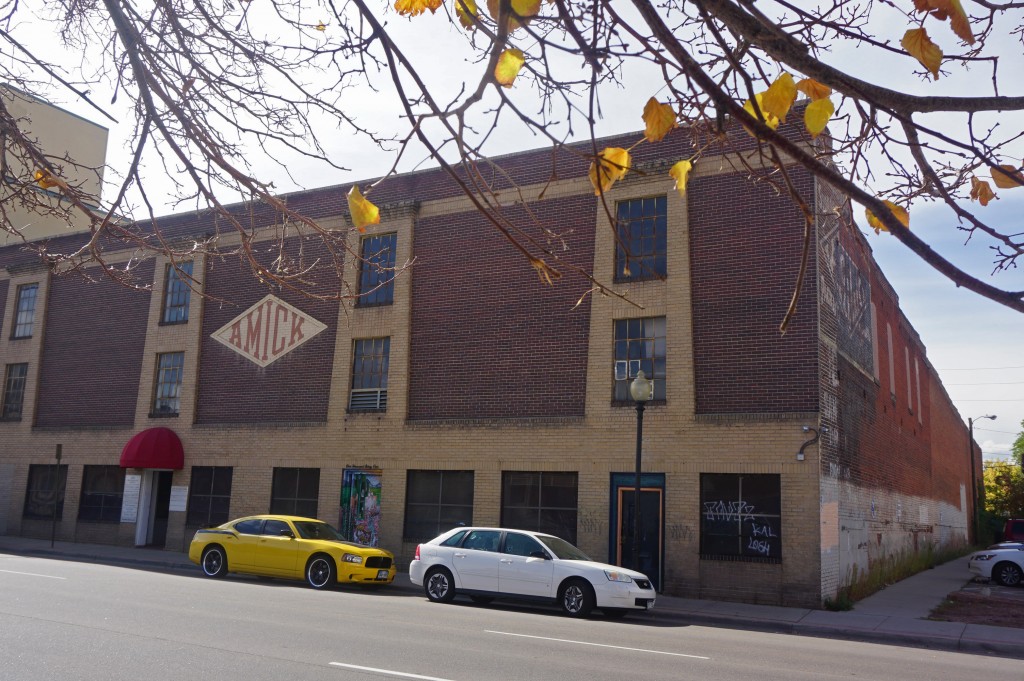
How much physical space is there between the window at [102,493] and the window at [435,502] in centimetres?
1069

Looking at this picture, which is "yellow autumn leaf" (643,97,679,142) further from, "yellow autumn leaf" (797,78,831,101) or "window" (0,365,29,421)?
"window" (0,365,29,421)

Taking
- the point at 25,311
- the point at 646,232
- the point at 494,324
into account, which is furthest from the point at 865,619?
the point at 25,311

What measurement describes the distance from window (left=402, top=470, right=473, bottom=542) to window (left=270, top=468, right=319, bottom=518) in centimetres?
302

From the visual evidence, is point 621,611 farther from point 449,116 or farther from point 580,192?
point 449,116

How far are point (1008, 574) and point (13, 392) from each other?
106 ft

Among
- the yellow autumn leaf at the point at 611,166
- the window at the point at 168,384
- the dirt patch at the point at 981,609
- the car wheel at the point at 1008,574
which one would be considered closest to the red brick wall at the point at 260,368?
the window at the point at 168,384

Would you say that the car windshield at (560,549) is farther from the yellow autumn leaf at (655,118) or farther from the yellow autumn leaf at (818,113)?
the yellow autumn leaf at (818,113)

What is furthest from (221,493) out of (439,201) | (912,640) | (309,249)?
(912,640)

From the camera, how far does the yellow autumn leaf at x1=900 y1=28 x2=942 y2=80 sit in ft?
12.0

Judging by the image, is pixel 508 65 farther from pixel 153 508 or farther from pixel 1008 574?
pixel 1008 574

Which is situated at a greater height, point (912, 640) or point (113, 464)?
point (113, 464)

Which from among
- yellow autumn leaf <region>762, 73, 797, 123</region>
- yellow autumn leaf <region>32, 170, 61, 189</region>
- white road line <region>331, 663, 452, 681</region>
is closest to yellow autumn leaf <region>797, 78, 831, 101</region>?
yellow autumn leaf <region>762, 73, 797, 123</region>

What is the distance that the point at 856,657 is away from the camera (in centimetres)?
1227

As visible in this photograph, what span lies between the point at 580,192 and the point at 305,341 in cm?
892
